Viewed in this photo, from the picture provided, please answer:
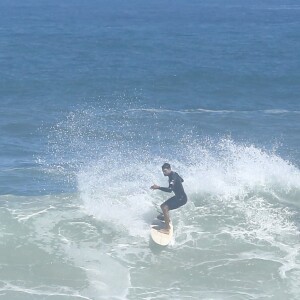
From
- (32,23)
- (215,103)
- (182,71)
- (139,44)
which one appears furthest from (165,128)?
(32,23)

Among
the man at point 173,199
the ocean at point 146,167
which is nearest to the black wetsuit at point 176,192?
the man at point 173,199

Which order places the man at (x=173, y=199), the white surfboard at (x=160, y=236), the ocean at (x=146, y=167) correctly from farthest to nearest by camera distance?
the man at (x=173, y=199) → the white surfboard at (x=160, y=236) → the ocean at (x=146, y=167)

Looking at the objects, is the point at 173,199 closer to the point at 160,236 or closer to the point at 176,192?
the point at 176,192

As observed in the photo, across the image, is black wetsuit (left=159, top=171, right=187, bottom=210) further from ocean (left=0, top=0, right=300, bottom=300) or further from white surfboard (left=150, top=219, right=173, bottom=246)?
ocean (left=0, top=0, right=300, bottom=300)

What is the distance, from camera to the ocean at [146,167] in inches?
710

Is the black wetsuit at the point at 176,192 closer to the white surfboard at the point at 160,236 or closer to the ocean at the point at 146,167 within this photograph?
the white surfboard at the point at 160,236

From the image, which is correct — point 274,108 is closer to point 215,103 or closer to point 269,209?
point 215,103

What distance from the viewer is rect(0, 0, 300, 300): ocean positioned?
710 inches

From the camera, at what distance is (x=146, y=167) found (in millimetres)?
26438

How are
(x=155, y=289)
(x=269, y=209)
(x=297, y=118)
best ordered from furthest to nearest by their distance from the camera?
(x=297, y=118)
(x=269, y=209)
(x=155, y=289)

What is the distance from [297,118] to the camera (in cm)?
3784

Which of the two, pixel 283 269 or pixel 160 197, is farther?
pixel 160 197

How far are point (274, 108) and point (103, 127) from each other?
10764mm

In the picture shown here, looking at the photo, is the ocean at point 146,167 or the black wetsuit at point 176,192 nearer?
the ocean at point 146,167
